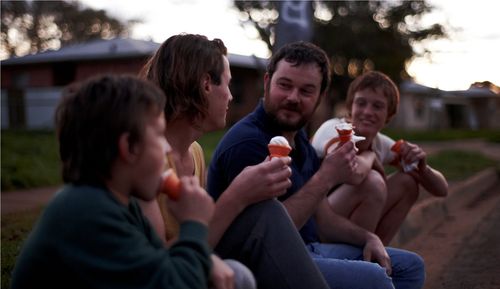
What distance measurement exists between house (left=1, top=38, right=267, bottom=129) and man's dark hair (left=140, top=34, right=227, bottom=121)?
69.8 feet

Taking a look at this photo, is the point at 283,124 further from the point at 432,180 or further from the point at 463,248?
the point at 463,248

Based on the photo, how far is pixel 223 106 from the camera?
2455mm

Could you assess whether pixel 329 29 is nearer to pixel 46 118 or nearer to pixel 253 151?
pixel 46 118

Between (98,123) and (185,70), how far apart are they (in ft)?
2.55

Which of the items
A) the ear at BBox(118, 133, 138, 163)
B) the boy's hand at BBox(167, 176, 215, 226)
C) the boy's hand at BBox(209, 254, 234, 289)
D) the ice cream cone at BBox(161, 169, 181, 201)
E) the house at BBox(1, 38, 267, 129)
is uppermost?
the ear at BBox(118, 133, 138, 163)

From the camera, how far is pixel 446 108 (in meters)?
61.7

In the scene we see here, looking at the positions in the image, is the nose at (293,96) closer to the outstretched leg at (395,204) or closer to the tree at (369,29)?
the outstretched leg at (395,204)

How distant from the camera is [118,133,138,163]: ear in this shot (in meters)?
1.57

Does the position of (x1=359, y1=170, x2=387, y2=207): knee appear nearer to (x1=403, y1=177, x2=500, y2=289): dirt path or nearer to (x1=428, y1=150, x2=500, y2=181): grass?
(x1=403, y1=177, x2=500, y2=289): dirt path

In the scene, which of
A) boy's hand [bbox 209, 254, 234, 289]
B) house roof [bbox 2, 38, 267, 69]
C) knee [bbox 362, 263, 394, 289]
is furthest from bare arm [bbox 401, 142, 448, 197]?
house roof [bbox 2, 38, 267, 69]

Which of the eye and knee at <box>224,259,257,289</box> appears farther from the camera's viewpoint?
the eye

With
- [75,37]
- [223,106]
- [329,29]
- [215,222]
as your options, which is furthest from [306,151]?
[75,37]

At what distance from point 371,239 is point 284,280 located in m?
1.02

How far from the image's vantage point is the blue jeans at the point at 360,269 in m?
2.55
